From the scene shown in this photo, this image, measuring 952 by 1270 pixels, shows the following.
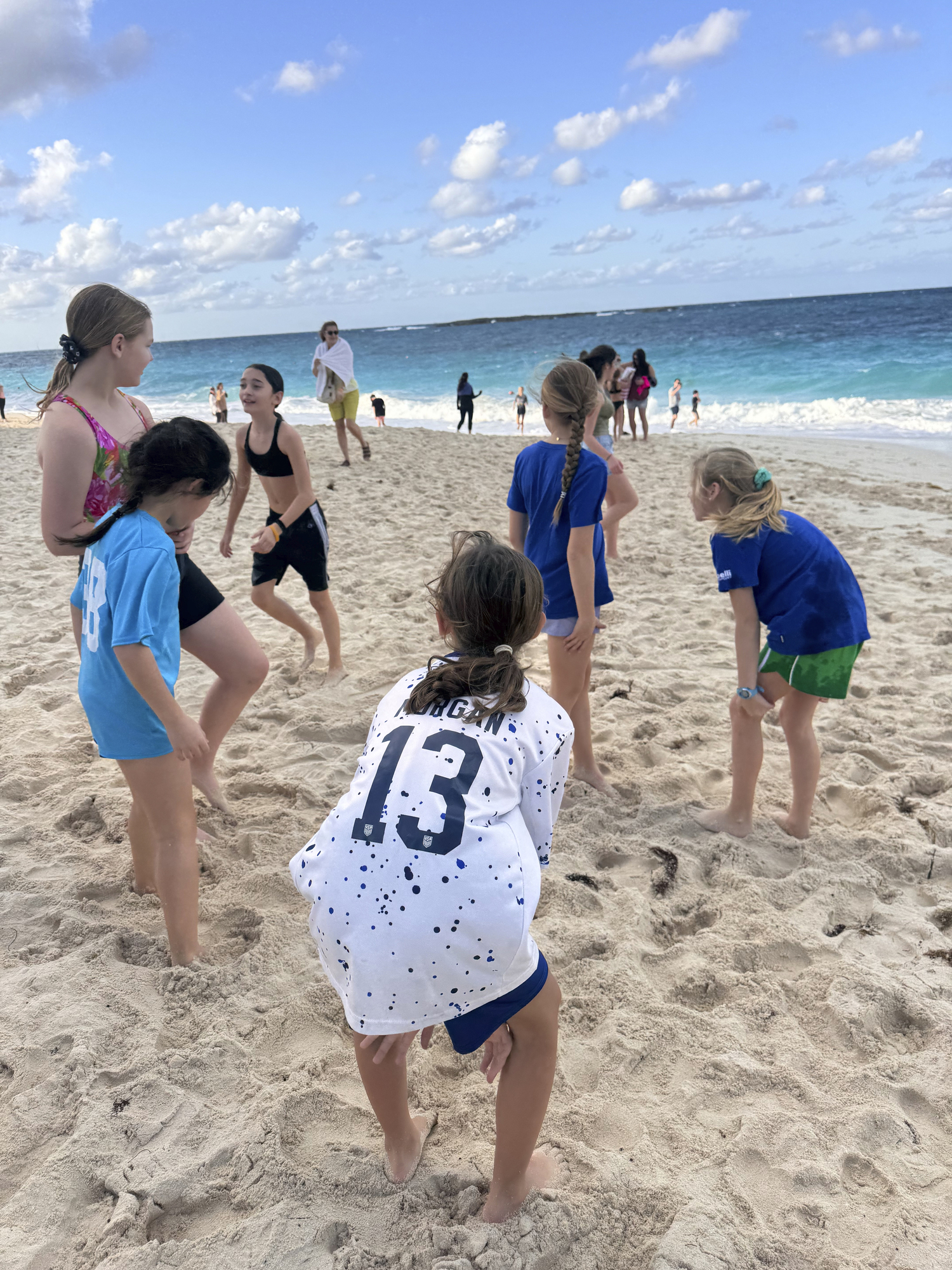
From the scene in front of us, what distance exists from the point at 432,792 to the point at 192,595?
1.78 metres

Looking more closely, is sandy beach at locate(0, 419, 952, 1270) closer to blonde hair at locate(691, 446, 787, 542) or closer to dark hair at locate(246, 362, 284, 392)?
blonde hair at locate(691, 446, 787, 542)

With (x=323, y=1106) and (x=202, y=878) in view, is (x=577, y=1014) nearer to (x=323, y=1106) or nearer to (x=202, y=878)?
(x=323, y=1106)

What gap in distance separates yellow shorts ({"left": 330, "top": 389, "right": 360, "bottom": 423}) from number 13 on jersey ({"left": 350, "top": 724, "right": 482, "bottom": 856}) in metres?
9.50

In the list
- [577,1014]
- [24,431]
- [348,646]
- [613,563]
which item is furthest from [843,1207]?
[24,431]

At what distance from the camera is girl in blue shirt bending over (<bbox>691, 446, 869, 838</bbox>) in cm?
280

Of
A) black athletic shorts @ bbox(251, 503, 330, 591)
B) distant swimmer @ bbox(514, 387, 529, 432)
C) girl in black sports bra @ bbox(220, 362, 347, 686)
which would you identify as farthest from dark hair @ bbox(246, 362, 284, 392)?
distant swimmer @ bbox(514, 387, 529, 432)

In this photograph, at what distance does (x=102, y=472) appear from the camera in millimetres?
2580

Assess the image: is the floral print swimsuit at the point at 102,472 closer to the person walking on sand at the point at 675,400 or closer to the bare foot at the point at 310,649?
the bare foot at the point at 310,649

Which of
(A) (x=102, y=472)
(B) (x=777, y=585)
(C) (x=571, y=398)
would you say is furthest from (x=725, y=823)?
(A) (x=102, y=472)

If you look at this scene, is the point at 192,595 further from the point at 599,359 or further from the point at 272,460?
the point at 599,359

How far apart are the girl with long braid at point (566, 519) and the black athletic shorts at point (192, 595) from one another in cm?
123

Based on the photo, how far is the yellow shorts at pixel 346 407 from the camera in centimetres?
1030

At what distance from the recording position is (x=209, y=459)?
2283 mm

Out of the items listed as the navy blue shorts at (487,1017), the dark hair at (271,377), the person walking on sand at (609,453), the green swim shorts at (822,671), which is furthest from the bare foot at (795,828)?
the dark hair at (271,377)
